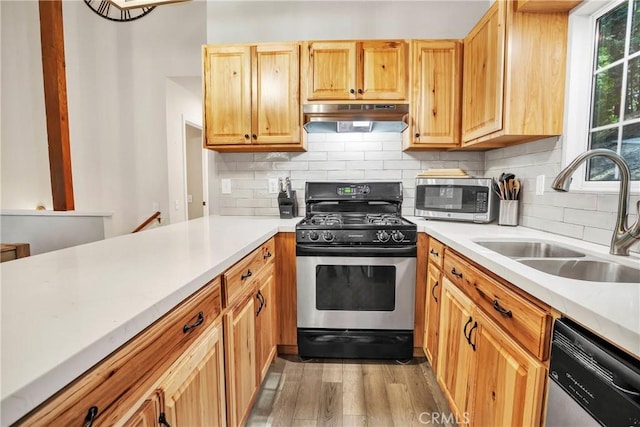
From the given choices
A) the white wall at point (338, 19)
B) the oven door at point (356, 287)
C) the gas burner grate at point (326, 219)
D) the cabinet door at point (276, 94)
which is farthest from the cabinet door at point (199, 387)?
the white wall at point (338, 19)

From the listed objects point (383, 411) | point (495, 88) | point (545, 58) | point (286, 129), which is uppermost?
point (545, 58)

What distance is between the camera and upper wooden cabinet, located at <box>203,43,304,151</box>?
2.21 m

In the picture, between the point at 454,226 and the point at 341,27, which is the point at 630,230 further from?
the point at 341,27

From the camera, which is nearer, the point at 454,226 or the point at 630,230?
the point at 630,230

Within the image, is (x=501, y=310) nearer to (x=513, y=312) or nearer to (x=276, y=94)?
(x=513, y=312)

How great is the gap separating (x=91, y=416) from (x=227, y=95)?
7.03 ft

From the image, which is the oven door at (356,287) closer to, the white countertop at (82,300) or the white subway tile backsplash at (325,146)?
the white countertop at (82,300)

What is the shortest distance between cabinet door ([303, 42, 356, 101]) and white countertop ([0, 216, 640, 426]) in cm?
136

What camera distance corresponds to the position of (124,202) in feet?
12.2

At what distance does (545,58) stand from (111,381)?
215 centimetres

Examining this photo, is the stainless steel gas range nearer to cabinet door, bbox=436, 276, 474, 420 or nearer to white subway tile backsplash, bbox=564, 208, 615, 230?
cabinet door, bbox=436, 276, 474, 420

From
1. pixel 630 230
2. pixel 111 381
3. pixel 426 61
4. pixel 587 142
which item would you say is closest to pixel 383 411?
pixel 630 230

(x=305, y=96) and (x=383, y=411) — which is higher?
(x=305, y=96)

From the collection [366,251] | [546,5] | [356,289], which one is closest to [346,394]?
[356,289]
